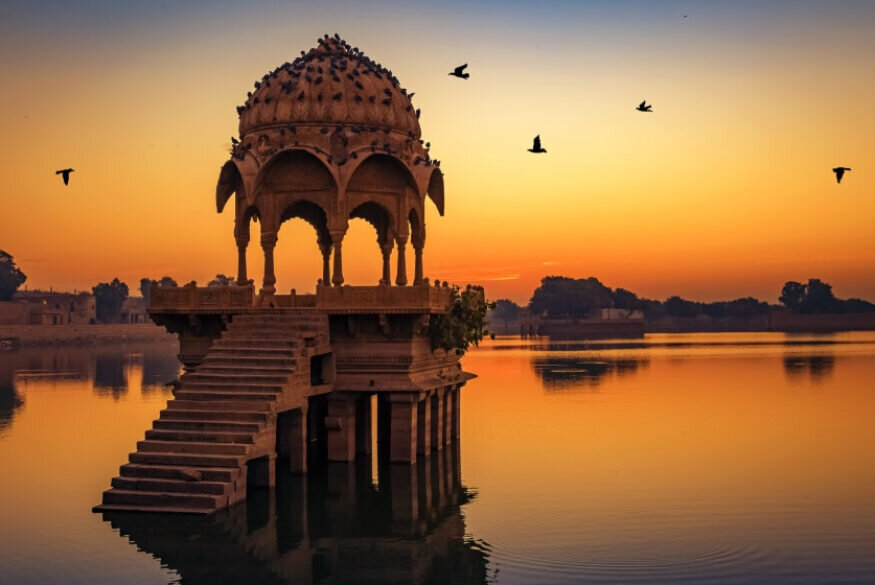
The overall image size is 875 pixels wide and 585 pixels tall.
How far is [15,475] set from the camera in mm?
31000

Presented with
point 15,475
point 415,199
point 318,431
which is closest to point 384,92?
point 415,199

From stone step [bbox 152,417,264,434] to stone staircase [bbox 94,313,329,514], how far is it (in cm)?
2

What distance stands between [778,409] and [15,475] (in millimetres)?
33905

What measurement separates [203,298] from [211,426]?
22.7 ft

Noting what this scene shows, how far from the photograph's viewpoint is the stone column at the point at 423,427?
32.2 m

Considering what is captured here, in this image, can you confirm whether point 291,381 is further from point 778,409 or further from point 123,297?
point 123,297

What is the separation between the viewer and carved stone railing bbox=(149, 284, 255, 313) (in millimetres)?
30688

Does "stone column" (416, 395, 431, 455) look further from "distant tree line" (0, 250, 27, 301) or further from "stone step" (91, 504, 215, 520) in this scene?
"distant tree line" (0, 250, 27, 301)

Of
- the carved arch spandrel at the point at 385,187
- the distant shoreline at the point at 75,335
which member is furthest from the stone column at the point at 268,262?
the distant shoreline at the point at 75,335

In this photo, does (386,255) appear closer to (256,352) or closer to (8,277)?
(256,352)

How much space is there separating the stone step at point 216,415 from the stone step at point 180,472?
1667 mm

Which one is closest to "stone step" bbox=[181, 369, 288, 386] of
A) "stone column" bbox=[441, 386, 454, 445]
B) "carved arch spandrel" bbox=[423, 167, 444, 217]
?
"stone column" bbox=[441, 386, 454, 445]

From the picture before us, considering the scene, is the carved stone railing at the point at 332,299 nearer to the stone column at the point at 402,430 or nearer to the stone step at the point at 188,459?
the stone column at the point at 402,430

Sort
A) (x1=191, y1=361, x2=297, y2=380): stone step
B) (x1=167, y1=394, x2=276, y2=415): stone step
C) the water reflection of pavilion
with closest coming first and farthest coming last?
the water reflection of pavilion < (x1=167, y1=394, x2=276, y2=415): stone step < (x1=191, y1=361, x2=297, y2=380): stone step
